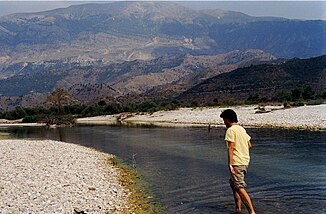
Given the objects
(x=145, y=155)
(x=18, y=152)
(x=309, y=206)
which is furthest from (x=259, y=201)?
(x=18, y=152)

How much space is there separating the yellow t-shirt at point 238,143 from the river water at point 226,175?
2.39m

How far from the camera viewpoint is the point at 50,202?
1611 centimetres

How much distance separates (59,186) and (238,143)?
9.02m

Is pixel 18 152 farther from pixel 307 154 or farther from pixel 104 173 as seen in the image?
pixel 307 154

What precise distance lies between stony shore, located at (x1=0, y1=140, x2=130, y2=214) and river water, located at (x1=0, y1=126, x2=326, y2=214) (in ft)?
6.30

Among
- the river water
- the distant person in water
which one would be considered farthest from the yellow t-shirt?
the river water

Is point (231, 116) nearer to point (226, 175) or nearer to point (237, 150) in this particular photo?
point (237, 150)

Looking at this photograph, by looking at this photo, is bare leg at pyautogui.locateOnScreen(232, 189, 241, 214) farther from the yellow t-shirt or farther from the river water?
the yellow t-shirt

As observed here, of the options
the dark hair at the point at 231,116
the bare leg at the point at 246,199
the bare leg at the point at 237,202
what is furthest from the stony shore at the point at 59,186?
the dark hair at the point at 231,116

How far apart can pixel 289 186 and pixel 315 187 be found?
3.51 ft

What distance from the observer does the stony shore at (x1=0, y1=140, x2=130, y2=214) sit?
15.6 meters

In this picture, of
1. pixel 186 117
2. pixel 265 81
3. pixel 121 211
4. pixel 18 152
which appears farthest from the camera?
pixel 265 81

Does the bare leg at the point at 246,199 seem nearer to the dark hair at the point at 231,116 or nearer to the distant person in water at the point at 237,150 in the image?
the distant person in water at the point at 237,150

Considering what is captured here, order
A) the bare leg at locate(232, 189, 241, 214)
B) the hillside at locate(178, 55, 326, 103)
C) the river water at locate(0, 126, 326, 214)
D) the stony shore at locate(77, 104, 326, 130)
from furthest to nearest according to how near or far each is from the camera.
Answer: the hillside at locate(178, 55, 326, 103) < the stony shore at locate(77, 104, 326, 130) < the river water at locate(0, 126, 326, 214) < the bare leg at locate(232, 189, 241, 214)
